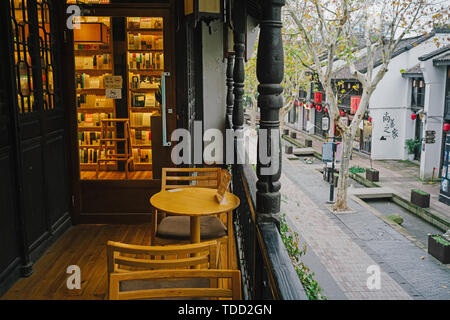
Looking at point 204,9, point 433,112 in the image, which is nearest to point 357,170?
point 433,112

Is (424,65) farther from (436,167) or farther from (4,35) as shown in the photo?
(4,35)

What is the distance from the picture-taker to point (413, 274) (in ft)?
30.2

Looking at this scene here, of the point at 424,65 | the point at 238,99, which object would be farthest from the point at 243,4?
the point at 424,65

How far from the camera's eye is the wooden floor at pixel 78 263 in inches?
140

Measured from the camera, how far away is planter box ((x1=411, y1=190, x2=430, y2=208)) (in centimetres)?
1394

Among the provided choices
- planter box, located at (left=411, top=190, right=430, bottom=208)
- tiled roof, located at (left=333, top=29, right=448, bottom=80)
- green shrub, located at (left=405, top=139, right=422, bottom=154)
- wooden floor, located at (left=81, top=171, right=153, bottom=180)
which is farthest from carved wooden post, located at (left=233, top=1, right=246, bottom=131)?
green shrub, located at (left=405, top=139, right=422, bottom=154)

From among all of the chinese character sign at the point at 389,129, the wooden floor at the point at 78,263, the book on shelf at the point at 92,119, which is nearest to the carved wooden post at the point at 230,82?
the book on shelf at the point at 92,119

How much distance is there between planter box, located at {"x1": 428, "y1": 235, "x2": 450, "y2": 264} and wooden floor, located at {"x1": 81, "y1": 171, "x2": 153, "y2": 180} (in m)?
7.51

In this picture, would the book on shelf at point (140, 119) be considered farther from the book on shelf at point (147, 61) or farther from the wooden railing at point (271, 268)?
the wooden railing at point (271, 268)

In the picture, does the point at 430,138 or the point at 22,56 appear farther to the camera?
the point at 430,138

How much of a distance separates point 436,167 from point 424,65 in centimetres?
459

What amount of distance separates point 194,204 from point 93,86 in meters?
4.06

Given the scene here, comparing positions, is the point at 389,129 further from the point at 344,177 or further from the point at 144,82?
the point at 144,82

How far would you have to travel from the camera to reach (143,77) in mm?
6262
